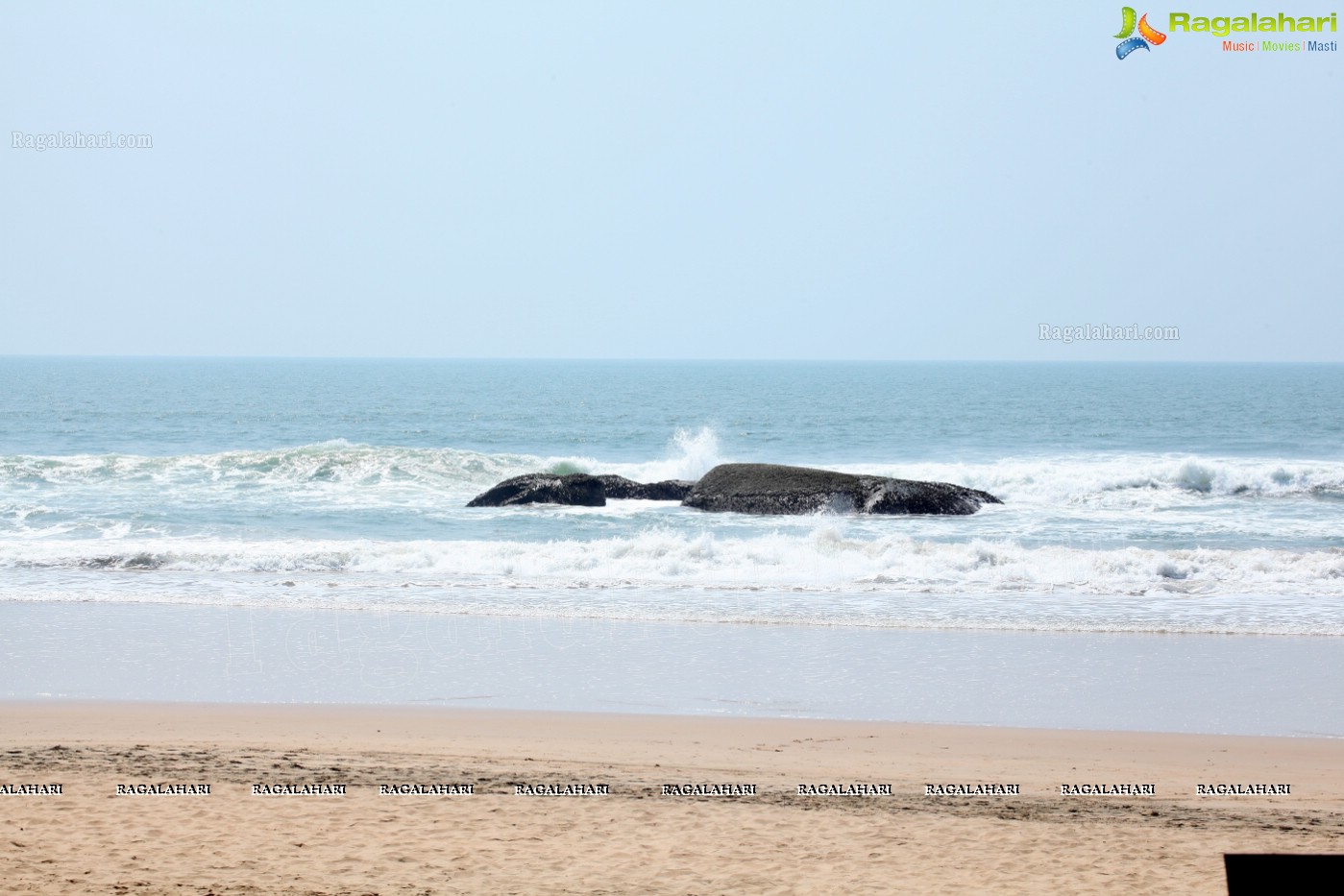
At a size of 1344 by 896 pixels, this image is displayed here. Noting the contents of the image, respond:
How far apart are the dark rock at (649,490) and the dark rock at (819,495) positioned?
3.51 ft

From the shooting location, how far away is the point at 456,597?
16.2 meters

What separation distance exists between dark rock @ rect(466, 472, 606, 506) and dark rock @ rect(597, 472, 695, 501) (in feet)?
2.90

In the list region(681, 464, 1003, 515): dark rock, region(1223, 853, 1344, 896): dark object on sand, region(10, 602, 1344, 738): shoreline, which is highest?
region(1223, 853, 1344, 896): dark object on sand

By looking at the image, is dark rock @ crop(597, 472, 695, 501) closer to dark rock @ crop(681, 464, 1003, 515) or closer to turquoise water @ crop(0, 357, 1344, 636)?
turquoise water @ crop(0, 357, 1344, 636)

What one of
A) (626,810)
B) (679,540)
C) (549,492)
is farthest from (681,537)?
(626,810)

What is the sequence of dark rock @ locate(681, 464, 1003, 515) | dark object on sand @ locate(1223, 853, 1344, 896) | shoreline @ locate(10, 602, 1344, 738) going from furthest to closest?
1. dark rock @ locate(681, 464, 1003, 515)
2. shoreline @ locate(10, 602, 1344, 738)
3. dark object on sand @ locate(1223, 853, 1344, 896)

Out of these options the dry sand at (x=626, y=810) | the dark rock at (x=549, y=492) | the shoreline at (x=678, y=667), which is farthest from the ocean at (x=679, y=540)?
the dry sand at (x=626, y=810)

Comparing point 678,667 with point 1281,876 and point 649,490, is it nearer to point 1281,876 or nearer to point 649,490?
point 1281,876

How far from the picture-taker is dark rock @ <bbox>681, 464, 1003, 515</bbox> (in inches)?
979

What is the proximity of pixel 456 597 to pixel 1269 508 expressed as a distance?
21100 mm

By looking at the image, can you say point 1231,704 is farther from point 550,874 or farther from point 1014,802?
point 550,874

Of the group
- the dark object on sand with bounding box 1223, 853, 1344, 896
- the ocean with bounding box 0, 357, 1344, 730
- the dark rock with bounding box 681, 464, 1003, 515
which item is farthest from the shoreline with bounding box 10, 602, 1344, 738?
the dark rock with bounding box 681, 464, 1003, 515

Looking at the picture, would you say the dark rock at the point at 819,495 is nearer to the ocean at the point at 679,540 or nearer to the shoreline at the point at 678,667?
the ocean at the point at 679,540

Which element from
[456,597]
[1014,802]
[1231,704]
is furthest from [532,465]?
[1014,802]
